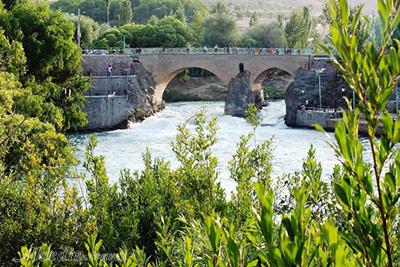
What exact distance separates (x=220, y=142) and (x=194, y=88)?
35742 mm

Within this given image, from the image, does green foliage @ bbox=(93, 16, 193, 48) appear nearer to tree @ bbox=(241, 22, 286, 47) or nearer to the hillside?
tree @ bbox=(241, 22, 286, 47)

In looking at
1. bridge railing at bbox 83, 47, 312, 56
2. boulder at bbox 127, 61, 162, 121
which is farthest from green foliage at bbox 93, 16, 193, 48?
boulder at bbox 127, 61, 162, 121

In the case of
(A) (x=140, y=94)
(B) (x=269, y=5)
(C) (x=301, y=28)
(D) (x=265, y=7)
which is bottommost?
(A) (x=140, y=94)

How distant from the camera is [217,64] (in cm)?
5772

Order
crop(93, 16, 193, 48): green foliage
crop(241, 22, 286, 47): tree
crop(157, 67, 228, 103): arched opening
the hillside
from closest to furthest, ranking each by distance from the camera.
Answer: crop(93, 16, 193, 48): green foliage < crop(157, 67, 228, 103): arched opening < crop(241, 22, 286, 47): tree < the hillside

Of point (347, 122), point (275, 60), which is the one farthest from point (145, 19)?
point (347, 122)

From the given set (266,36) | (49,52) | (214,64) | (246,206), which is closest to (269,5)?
(266,36)

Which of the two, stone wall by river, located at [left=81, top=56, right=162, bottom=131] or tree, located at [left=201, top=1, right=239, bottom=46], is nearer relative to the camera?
stone wall by river, located at [left=81, top=56, right=162, bottom=131]

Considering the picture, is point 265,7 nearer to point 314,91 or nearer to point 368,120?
point 314,91

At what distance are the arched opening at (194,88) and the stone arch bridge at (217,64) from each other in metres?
12.1

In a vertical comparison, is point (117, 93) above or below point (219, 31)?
below

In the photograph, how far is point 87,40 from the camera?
66500mm

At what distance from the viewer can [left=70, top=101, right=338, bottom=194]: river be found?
103 ft

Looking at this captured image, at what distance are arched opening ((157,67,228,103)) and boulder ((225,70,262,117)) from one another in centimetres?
1522
